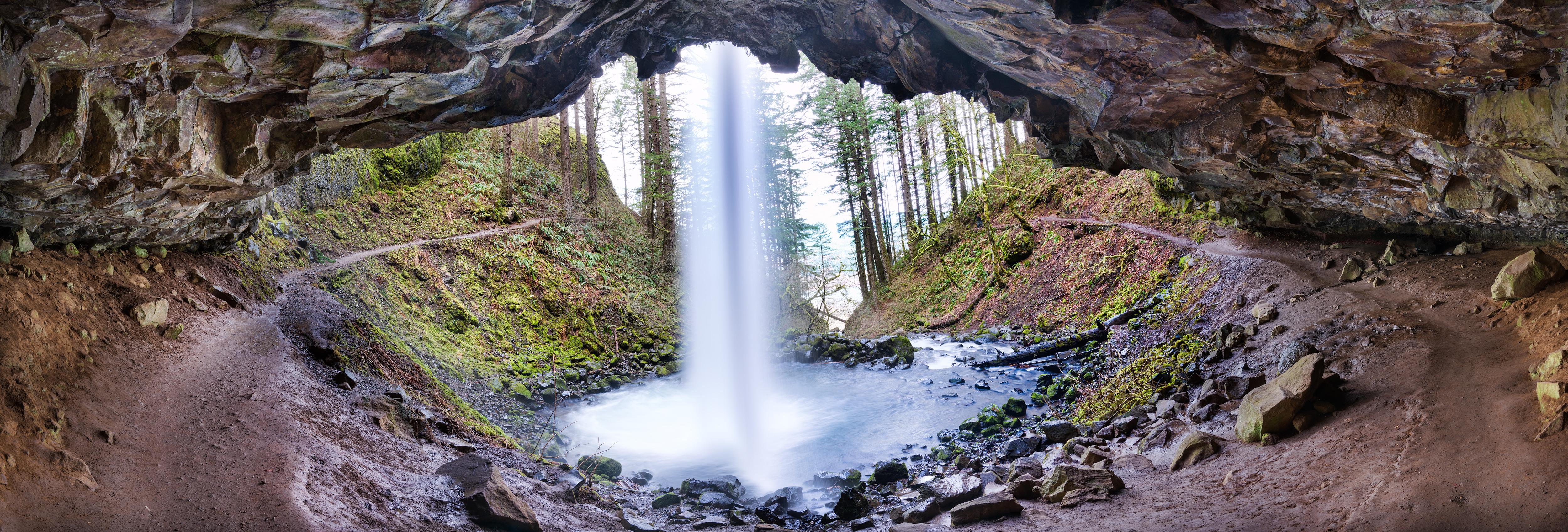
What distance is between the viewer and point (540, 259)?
2144cm

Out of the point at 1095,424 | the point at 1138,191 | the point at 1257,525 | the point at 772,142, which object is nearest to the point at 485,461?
the point at 1257,525

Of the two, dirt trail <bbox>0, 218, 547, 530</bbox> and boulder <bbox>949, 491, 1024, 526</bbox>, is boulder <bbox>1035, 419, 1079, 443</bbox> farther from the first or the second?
dirt trail <bbox>0, 218, 547, 530</bbox>

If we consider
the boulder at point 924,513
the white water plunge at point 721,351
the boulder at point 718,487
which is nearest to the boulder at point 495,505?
the boulder at point 718,487

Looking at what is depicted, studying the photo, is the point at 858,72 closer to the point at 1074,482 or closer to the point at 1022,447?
the point at 1022,447

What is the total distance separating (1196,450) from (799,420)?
8.19 metres

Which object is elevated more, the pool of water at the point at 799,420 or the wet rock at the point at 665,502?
the wet rock at the point at 665,502

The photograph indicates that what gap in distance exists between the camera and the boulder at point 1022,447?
31.2 ft

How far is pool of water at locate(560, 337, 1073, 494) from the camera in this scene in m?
11.3

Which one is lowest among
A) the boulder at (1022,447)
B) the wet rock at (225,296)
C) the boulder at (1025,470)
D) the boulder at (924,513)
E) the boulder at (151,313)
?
the boulder at (1022,447)

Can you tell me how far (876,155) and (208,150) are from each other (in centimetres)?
2219

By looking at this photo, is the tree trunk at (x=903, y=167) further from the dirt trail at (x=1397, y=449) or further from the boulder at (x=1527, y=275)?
the boulder at (x=1527, y=275)

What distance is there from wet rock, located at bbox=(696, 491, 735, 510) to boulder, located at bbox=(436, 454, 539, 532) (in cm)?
250

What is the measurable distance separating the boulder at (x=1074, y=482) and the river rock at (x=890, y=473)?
7.98ft

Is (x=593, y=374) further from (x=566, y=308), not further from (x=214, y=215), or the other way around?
(x=214, y=215)
